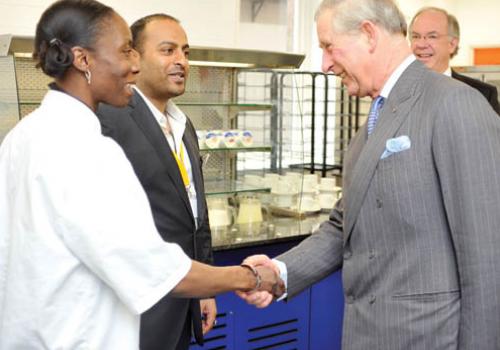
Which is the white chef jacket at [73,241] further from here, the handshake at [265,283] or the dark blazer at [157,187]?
the dark blazer at [157,187]

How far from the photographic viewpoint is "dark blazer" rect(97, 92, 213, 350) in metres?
2.13

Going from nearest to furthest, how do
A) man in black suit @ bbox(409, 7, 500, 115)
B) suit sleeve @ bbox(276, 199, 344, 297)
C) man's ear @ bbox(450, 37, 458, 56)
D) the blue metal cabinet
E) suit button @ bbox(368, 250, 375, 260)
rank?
suit button @ bbox(368, 250, 375, 260) → suit sleeve @ bbox(276, 199, 344, 297) → the blue metal cabinet → man in black suit @ bbox(409, 7, 500, 115) → man's ear @ bbox(450, 37, 458, 56)

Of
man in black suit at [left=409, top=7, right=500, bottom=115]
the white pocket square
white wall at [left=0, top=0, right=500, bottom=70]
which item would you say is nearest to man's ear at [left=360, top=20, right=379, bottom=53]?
the white pocket square

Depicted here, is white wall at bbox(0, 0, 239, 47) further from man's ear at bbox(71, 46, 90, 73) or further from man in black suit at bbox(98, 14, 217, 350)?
man's ear at bbox(71, 46, 90, 73)

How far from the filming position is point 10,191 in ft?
4.39

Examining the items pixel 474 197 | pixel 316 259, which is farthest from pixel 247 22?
pixel 474 197

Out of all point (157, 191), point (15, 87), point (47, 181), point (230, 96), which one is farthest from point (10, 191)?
point (230, 96)

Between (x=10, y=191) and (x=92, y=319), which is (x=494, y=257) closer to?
(x=92, y=319)

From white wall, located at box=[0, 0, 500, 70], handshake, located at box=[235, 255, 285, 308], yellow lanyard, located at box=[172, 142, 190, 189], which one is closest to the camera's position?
handshake, located at box=[235, 255, 285, 308]

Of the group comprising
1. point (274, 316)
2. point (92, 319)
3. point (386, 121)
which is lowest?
point (274, 316)

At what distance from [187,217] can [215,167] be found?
3.88 feet

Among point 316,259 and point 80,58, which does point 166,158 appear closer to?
point 316,259

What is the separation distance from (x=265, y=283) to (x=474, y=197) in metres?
0.72

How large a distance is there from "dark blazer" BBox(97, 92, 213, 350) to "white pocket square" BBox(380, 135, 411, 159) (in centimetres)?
86
